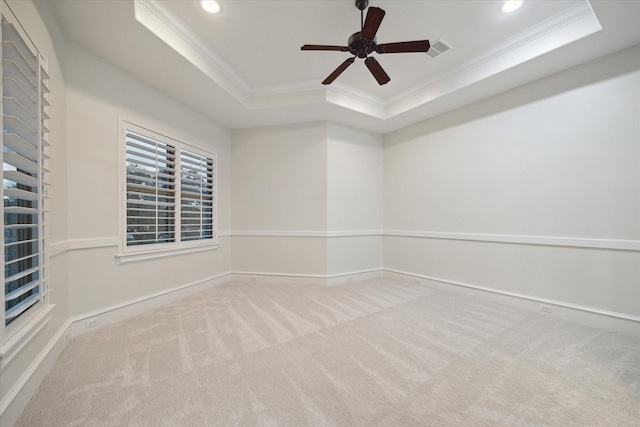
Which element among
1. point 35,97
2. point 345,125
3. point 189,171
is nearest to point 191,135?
point 189,171

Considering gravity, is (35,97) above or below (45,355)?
above

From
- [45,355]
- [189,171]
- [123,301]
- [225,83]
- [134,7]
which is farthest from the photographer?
[189,171]

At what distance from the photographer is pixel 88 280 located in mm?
2551

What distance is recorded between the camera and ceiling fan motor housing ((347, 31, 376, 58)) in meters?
2.27

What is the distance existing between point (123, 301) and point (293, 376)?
2.25 m

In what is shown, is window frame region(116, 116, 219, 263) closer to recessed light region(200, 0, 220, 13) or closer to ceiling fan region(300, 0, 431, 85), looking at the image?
recessed light region(200, 0, 220, 13)

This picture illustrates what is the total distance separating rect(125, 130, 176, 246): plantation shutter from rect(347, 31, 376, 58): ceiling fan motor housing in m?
2.66

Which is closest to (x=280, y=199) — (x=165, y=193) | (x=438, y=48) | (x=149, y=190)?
(x=165, y=193)

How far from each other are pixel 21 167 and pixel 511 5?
4.09 meters

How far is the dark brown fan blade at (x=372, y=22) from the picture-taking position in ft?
6.36

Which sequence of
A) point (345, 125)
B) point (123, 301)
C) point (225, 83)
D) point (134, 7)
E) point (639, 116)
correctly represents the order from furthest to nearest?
1. point (345, 125)
2. point (225, 83)
3. point (123, 301)
4. point (639, 116)
5. point (134, 7)

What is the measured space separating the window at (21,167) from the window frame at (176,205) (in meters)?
0.90

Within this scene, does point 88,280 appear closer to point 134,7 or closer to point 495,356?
point 134,7

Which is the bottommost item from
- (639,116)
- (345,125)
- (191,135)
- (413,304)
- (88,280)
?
(413,304)
